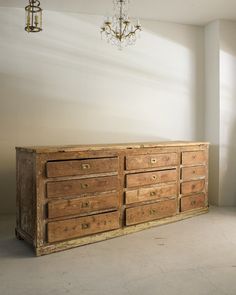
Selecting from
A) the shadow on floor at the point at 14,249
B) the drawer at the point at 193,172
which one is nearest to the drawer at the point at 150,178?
the drawer at the point at 193,172

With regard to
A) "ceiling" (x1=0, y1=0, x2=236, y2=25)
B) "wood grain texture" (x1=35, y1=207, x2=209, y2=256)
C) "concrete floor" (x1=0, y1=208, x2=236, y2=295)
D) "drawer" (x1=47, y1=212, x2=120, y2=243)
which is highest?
"ceiling" (x1=0, y1=0, x2=236, y2=25)

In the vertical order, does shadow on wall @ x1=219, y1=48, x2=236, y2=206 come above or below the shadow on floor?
above

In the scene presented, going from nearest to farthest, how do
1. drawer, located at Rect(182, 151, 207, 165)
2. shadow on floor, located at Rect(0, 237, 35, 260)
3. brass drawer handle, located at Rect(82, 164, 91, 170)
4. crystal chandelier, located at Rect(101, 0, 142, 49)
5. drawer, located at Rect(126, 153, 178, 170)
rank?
shadow on floor, located at Rect(0, 237, 35, 260) < brass drawer handle, located at Rect(82, 164, 91, 170) < drawer, located at Rect(126, 153, 178, 170) < crystal chandelier, located at Rect(101, 0, 142, 49) < drawer, located at Rect(182, 151, 207, 165)

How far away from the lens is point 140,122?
4.49 metres

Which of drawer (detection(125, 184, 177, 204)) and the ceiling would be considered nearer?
drawer (detection(125, 184, 177, 204))

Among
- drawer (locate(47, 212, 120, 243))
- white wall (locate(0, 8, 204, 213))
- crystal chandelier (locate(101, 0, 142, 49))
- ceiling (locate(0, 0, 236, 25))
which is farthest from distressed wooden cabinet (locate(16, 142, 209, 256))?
ceiling (locate(0, 0, 236, 25))

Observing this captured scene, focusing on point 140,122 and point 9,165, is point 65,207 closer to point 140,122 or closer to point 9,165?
point 9,165

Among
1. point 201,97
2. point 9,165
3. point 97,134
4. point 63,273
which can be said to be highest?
point 201,97

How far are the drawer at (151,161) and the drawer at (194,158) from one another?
0.15 m

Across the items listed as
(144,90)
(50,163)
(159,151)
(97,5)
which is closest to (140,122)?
(144,90)

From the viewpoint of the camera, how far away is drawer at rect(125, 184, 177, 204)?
341 cm

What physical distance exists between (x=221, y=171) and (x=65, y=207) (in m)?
2.52

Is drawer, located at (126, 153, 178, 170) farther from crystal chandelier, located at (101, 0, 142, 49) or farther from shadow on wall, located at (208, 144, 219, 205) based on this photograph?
crystal chandelier, located at (101, 0, 142, 49)

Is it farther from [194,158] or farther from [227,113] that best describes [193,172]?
[227,113]
